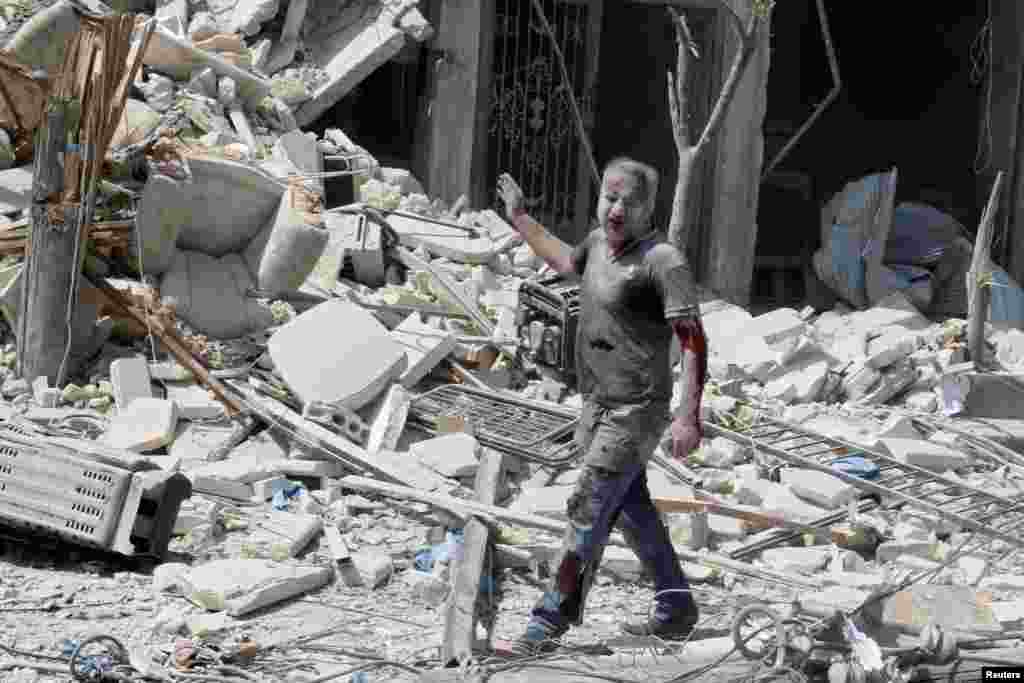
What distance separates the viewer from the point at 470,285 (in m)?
10.5

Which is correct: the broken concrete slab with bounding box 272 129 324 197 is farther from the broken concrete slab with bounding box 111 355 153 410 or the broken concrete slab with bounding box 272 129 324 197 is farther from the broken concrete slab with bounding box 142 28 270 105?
the broken concrete slab with bounding box 111 355 153 410

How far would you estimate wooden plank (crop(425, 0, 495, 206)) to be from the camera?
12609 mm

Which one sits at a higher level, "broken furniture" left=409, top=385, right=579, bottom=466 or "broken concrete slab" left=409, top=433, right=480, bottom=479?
"broken furniture" left=409, top=385, right=579, bottom=466

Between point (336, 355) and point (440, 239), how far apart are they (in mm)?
2792

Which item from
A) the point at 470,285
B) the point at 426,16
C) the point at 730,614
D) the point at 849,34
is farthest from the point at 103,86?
the point at 849,34

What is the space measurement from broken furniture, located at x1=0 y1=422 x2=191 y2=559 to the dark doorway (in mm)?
9705

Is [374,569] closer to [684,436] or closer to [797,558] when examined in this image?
[684,436]

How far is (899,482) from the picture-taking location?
28.1 ft

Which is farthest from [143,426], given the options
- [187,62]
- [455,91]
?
[455,91]

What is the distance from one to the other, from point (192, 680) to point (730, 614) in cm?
218

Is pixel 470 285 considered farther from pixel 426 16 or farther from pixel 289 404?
pixel 426 16

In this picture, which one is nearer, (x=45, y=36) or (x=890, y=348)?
(x=45, y=36)

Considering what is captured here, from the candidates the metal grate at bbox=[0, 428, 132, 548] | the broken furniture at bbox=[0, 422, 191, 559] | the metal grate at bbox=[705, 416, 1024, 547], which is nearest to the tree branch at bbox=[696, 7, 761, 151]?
the metal grate at bbox=[705, 416, 1024, 547]

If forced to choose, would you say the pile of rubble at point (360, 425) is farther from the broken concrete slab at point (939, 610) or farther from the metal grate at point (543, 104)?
the metal grate at point (543, 104)
